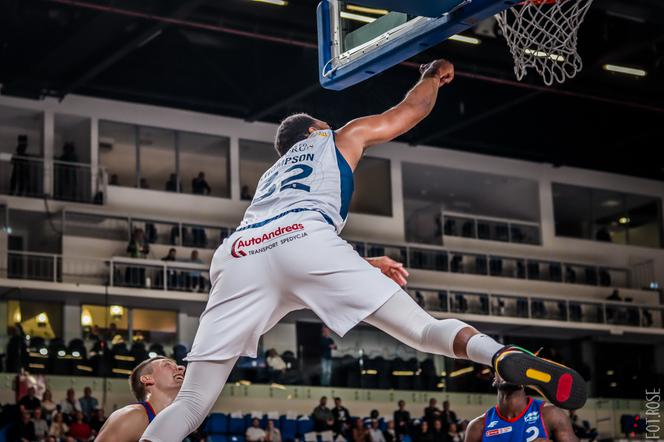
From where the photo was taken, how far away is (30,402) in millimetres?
22188

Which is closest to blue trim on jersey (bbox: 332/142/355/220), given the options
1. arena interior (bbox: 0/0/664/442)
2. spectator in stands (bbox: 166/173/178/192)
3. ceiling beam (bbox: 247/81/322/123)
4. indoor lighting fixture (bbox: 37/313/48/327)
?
arena interior (bbox: 0/0/664/442)

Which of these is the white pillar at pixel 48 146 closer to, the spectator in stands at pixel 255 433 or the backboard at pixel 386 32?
the spectator in stands at pixel 255 433

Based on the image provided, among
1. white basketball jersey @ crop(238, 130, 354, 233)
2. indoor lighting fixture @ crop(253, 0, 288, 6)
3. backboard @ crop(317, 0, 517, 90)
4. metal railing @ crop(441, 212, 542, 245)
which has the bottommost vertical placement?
white basketball jersey @ crop(238, 130, 354, 233)

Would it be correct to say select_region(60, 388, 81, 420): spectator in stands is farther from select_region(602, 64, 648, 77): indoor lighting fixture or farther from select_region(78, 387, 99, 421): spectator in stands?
select_region(602, 64, 648, 77): indoor lighting fixture

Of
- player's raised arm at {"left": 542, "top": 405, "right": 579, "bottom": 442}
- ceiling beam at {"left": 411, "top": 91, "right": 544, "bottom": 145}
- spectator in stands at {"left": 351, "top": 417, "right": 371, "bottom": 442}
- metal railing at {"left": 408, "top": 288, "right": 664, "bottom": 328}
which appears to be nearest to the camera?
player's raised arm at {"left": 542, "top": 405, "right": 579, "bottom": 442}

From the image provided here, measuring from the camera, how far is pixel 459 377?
29.9 metres

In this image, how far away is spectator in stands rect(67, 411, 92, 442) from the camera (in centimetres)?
2169

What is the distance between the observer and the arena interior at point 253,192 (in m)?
25.8

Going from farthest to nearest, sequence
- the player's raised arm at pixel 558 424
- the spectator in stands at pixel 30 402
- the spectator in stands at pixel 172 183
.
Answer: the spectator in stands at pixel 172 183 → the spectator in stands at pixel 30 402 → the player's raised arm at pixel 558 424

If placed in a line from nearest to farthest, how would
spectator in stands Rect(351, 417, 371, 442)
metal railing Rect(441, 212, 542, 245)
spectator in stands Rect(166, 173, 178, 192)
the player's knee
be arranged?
the player's knee → spectator in stands Rect(351, 417, 371, 442) → spectator in stands Rect(166, 173, 178, 192) → metal railing Rect(441, 212, 542, 245)

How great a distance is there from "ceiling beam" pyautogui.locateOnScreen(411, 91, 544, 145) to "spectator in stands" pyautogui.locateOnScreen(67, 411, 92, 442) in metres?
15.3

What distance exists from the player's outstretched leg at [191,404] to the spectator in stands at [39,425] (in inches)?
636

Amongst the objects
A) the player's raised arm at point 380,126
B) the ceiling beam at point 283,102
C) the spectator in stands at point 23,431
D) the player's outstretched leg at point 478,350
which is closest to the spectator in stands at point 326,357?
the ceiling beam at point 283,102

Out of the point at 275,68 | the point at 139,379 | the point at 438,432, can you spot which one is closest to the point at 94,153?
the point at 275,68
